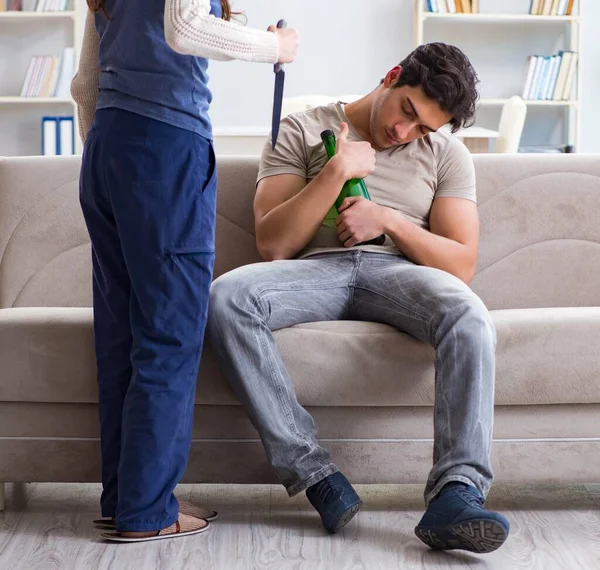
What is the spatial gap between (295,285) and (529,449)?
573 millimetres

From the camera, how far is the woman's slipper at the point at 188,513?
5.66 feet

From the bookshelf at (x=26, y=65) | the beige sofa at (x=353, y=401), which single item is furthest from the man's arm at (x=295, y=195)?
the bookshelf at (x=26, y=65)

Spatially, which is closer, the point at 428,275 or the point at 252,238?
the point at 428,275

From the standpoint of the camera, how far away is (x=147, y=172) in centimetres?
154

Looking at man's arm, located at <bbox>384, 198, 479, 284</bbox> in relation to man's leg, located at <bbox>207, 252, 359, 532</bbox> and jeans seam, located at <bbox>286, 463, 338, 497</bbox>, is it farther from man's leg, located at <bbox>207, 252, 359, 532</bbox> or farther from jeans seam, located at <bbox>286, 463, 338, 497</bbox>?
jeans seam, located at <bbox>286, 463, 338, 497</bbox>

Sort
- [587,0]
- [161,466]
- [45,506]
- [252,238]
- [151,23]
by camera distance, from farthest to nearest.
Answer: [587,0] < [252,238] < [45,506] < [161,466] < [151,23]

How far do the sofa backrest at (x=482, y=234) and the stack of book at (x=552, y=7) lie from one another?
141 inches

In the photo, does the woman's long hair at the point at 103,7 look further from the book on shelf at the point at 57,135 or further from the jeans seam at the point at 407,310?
the book on shelf at the point at 57,135

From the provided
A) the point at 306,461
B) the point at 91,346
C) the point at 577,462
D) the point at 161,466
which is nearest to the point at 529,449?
the point at 577,462

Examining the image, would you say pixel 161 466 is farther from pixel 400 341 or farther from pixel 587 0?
pixel 587 0

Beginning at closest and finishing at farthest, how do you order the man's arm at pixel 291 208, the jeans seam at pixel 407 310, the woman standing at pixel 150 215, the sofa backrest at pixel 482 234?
the woman standing at pixel 150 215, the jeans seam at pixel 407 310, the man's arm at pixel 291 208, the sofa backrest at pixel 482 234

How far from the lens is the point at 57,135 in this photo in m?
5.48

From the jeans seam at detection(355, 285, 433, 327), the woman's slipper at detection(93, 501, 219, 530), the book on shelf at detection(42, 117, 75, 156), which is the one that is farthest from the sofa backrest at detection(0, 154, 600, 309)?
the book on shelf at detection(42, 117, 75, 156)

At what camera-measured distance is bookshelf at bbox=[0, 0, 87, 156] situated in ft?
18.5
